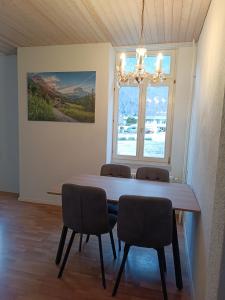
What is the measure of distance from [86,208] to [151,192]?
0.70 m

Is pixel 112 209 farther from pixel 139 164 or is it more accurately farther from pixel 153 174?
pixel 139 164

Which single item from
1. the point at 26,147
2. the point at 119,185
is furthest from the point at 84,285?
the point at 26,147

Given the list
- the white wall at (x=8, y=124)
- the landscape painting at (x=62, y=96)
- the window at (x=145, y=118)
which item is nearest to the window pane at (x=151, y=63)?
the window at (x=145, y=118)

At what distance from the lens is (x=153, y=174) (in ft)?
9.56

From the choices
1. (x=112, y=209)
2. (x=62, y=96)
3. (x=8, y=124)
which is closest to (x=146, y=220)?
(x=112, y=209)

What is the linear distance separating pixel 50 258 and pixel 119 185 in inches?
42.1

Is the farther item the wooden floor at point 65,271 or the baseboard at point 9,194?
the baseboard at point 9,194

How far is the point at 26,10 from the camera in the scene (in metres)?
2.50

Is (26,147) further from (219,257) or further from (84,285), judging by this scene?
(219,257)

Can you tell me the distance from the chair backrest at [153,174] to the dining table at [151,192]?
0.27 metres

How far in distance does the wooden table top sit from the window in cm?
129

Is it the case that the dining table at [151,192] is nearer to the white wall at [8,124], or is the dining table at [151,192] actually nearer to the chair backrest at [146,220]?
the chair backrest at [146,220]

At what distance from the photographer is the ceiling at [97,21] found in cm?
234

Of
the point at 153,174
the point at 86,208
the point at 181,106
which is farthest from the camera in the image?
the point at 181,106
